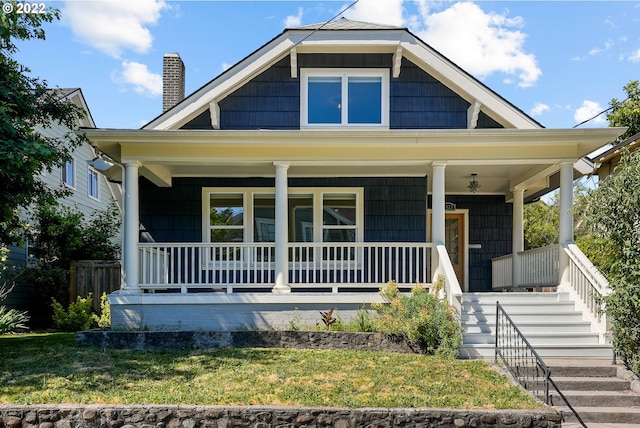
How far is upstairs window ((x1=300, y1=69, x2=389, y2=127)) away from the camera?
37.9ft

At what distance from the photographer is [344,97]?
1155cm

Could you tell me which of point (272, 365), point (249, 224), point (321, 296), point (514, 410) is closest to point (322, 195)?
point (249, 224)

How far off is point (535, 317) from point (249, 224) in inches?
248

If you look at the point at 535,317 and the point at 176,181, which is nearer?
the point at 535,317

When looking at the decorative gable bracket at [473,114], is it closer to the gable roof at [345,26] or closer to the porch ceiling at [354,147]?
the porch ceiling at [354,147]

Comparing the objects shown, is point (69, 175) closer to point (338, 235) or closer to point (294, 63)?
point (294, 63)

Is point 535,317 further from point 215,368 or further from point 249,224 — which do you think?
point 249,224

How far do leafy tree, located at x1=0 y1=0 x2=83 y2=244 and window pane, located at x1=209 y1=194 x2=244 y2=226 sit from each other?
11.5ft

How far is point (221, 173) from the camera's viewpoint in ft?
36.4

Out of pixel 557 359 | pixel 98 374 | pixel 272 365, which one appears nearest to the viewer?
pixel 98 374

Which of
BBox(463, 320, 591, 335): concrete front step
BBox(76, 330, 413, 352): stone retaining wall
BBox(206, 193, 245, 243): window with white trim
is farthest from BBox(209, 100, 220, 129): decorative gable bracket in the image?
BBox(463, 320, 591, 335): concrete front step

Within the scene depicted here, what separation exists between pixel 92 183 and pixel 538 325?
16.5 metres

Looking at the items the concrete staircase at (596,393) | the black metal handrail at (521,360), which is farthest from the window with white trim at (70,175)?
the concrete staircase at (596,393)

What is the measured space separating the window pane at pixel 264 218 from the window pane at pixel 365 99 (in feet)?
9.20
